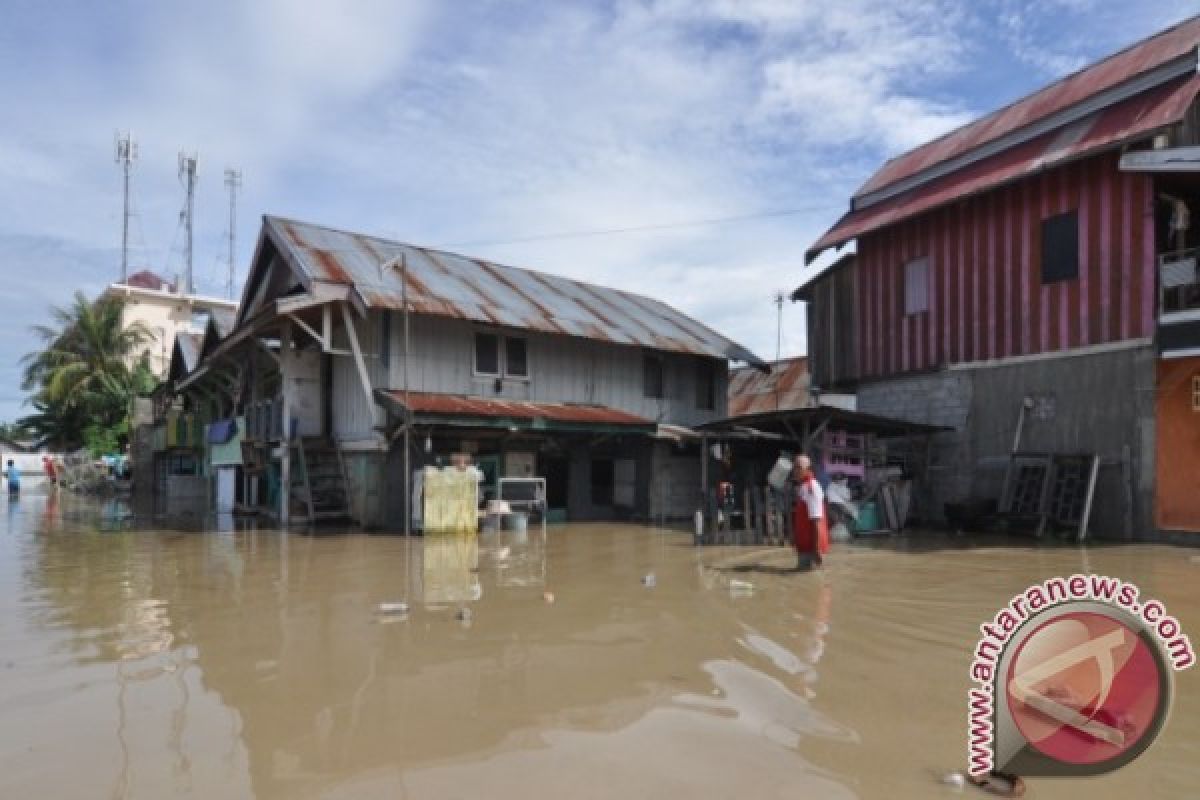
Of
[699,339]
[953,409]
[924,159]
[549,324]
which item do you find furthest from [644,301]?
[953,409]

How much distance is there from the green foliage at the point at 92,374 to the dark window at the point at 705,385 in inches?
1127

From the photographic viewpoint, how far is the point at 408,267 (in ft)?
64.1

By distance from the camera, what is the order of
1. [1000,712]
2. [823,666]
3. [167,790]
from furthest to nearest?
[823,666]
[167,790]
[1000,712]

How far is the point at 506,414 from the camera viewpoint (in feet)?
56.4

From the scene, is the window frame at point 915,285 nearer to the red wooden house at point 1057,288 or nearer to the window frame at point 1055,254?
the red wooden house at point 1057,288

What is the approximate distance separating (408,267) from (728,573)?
12405 millimetres

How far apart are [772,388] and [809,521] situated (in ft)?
67.7

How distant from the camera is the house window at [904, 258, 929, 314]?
18438 mm

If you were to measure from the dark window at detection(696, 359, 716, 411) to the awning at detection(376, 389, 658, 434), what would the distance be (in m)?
3.84

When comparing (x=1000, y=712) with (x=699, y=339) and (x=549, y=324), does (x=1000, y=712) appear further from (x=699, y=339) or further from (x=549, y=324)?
(x=699, y=339)

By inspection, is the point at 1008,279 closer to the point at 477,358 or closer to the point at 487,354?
the point at 487,354

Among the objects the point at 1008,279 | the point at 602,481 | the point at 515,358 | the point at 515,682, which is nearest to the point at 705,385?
the point at 602,481

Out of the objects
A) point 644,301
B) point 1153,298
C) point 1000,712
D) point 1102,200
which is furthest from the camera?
point 644,301

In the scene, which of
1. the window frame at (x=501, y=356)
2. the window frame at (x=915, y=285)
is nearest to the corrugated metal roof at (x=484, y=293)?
the window frame at (x=501, y=356)
